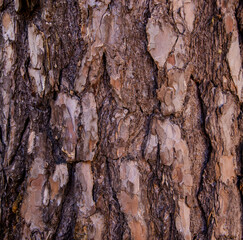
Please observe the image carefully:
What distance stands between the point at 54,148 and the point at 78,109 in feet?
0.51

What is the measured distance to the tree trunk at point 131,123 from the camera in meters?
0.75

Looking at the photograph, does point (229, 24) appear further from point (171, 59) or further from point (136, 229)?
point (136, 229)

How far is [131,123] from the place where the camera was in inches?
30.0

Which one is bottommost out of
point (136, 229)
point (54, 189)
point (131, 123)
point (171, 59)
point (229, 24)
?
point (136, 229)

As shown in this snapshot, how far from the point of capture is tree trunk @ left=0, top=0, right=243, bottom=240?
75 centimetres

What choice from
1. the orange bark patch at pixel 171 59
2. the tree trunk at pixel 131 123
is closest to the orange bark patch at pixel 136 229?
the tree trunk at pixel 131 123

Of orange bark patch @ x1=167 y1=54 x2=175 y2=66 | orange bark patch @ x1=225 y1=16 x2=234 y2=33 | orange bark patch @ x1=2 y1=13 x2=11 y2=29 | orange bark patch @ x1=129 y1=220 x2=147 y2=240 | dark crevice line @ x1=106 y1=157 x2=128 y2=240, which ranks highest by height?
orange bark patch @ x1=2 y1=13 x2=11 y2=29

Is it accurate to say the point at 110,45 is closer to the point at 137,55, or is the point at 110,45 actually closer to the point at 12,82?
the point at 137,55

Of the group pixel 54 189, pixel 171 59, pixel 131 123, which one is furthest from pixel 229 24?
pixel 54 189

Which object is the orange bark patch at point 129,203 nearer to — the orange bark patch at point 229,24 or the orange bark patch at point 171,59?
the orange bark patch at point 171,59

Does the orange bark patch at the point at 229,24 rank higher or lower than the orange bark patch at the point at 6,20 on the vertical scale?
lower

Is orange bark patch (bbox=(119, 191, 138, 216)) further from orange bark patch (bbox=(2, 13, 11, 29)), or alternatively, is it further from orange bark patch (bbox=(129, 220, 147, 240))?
orange bark patch (bbox=(2, 13, 11, 29))

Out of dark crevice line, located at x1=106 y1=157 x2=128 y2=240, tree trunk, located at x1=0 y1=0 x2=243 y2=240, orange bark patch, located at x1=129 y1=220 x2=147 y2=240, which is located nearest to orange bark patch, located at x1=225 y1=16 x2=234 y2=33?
tree trunk, located at x1=0 y1=0 x2=243 y2=240

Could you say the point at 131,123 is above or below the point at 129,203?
above
